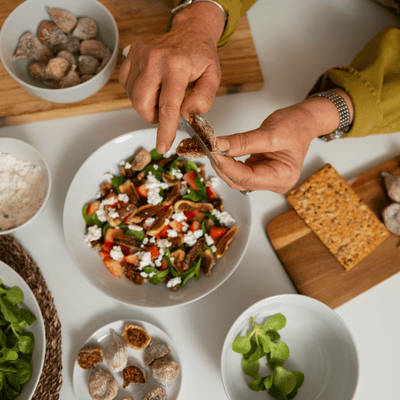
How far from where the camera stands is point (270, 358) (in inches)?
42.8

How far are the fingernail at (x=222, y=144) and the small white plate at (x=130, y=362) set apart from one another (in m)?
0.65

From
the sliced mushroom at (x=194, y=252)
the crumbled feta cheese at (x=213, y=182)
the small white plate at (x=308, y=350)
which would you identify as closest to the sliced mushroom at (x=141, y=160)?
the crumbled feta cheese at (x=213, y=182)

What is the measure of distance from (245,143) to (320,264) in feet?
1.98

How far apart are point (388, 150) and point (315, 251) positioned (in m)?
0.56

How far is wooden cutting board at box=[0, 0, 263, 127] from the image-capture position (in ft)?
4.22

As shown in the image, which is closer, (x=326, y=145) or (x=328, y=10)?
(x=326, y=145)

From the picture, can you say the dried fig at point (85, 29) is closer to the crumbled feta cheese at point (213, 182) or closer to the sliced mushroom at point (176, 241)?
the crumbled feta cheese at point (213, 182)

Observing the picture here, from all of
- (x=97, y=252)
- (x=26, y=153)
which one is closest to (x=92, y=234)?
(x=97, y=252)

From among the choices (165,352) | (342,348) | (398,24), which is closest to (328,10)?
(398,24)

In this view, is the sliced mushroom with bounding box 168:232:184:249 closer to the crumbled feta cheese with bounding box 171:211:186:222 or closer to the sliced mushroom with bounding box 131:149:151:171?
the crumbled feta cheese with bounding box 171:211:186:222

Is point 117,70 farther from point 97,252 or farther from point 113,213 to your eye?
point 97,252

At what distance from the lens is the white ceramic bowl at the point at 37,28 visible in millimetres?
1154

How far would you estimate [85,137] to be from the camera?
1.32 metres

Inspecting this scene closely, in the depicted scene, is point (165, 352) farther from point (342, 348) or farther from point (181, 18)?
point (181, 18)
